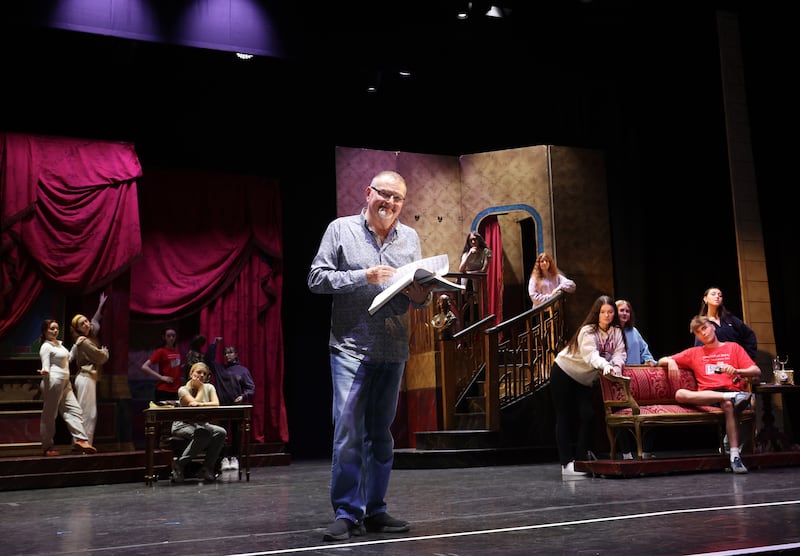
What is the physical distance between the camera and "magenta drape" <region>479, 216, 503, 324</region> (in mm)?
10422

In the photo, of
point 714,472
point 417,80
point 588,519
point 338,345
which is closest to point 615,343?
point 714,472

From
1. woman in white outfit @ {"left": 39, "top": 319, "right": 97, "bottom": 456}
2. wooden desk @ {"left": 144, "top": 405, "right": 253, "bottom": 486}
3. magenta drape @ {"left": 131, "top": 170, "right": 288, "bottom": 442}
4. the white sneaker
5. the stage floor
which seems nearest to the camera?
the stage floor

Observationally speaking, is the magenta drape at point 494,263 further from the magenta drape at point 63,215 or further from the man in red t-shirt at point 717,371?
the magenta drape at point 63,215

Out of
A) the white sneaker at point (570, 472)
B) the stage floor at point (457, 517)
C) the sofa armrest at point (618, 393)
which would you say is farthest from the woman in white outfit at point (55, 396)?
the sofa armrest at point (618, 393)

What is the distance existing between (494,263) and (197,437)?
16.7 ft

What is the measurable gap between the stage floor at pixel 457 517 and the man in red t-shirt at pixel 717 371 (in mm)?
503

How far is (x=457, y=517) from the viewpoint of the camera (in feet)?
11.8

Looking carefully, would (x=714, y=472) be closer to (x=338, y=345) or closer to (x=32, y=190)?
(x=338, y=345)

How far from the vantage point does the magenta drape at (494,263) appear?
10422mm

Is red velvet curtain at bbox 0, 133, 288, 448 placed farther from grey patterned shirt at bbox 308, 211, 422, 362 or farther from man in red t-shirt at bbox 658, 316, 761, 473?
grey patterned shirt at bbox 308, 211, 422, 362

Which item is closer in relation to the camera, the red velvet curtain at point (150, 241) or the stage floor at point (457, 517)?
the stage floor at point (457, 517)

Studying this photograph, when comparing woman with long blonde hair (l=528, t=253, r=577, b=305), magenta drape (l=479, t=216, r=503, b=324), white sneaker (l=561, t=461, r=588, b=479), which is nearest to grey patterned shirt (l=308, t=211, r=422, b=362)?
white sneaker (l=561, t=461, r=588, b=479)

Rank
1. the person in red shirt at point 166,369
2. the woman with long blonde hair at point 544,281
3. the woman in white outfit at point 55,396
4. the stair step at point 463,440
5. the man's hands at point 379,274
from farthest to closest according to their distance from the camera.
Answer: the woman with long blonde hair at point 544,281 → the person in red shirt at point 166,369 → the stair step at point 463,440 → the woman in white outfit at point 55,396 → the man's hands at point 379,274

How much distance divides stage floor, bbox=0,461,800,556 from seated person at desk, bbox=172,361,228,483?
498mm
